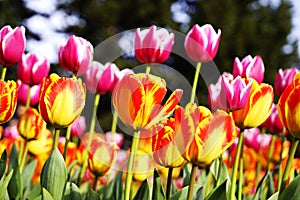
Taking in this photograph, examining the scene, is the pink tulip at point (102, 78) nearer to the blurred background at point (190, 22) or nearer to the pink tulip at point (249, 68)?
the pink tulip at point (249, 68)

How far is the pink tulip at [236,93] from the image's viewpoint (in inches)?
43.4

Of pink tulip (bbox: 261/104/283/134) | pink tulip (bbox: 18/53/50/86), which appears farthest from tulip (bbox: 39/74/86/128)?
pink tulip (bbox: 261/104/283/134)

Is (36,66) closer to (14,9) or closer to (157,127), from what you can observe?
(157,127)

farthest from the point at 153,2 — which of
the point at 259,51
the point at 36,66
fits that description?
the point at 36,66

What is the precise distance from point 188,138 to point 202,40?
48 cm

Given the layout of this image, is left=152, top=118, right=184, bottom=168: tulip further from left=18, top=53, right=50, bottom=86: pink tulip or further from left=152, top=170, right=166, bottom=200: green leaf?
left=18, top=53, right=50, bottom=86: pink tulip

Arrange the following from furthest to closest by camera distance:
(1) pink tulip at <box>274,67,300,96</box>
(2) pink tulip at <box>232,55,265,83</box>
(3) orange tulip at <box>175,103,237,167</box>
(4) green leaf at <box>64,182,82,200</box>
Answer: (1) pink tulip at <box>274,67,300,96</box> < (2) pink tulip at <box>232,55,265,83</box> < (4) green leaf at <box>64,182,82,200</box> < (3) orange tulip at <box>175,103,237,167</box>

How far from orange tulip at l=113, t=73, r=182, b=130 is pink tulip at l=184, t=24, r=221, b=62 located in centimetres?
41

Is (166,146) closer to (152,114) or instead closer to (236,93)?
(152,114)

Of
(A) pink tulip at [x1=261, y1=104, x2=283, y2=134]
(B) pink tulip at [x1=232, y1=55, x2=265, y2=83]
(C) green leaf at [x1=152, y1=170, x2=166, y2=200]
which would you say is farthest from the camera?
(A) pink tulip at [x1=261, y1=104, x2=283, y2=134]

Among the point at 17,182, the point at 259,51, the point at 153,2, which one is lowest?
the point at 17,182

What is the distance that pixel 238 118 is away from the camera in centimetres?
115

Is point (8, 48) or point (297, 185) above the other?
point (8, 48)

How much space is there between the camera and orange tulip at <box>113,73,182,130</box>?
0.97m
